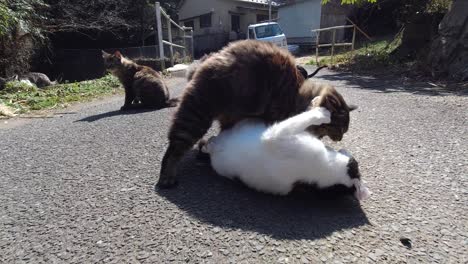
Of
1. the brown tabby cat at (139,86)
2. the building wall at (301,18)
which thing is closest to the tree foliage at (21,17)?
the brown tabby cat at (139,86)

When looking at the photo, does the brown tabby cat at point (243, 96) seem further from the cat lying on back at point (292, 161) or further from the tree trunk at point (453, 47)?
the tree trunk at point (453, 47)

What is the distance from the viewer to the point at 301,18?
2352 cm

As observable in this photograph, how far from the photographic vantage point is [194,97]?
2438 mm

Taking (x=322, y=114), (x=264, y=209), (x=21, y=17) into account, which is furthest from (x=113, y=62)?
(x=264, y=209)

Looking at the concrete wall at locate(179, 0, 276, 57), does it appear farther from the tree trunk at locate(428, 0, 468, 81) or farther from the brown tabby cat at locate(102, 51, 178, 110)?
the brown tabby cat at locate(102, 51, 178, 110)

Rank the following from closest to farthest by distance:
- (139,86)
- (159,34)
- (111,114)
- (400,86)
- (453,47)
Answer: (111,114) < (139,86) < (400,86) < (453,47) < (159,34)

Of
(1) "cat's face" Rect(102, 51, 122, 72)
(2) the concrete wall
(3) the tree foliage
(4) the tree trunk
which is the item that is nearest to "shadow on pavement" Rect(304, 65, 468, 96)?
(4) the tree trunk

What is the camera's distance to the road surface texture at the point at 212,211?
171 centimetres

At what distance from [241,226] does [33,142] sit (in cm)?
305

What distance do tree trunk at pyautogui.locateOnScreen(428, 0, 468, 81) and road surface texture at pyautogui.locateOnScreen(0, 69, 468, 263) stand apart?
4.47m

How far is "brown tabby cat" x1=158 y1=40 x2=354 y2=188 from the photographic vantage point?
241 centimetres

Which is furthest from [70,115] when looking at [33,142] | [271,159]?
[271,159]

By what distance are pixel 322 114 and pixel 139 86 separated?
13.0 feet

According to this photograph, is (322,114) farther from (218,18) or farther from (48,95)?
(218,18)
